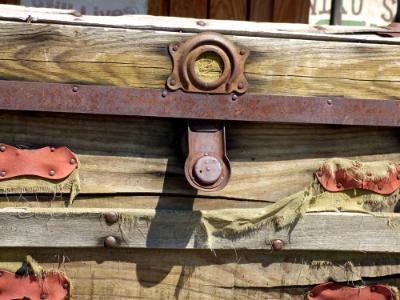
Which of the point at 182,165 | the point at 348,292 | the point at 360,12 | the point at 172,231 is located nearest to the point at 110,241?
the point at 172,231

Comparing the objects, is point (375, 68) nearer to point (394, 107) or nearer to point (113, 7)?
point (394, 107)

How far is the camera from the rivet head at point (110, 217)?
212 centimetres

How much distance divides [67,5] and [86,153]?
219cm

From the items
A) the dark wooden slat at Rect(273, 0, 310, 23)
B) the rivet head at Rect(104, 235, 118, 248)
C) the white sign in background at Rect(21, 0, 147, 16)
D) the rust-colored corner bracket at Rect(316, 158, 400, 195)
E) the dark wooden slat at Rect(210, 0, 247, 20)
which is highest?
the dark wooden slat at Rect(273, 0, 310, 23)

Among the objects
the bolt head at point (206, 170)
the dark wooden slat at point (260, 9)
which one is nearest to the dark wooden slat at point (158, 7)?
the dark wooden slat at point (260, 9)

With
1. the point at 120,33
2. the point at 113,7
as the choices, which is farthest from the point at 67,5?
the point at 120,33

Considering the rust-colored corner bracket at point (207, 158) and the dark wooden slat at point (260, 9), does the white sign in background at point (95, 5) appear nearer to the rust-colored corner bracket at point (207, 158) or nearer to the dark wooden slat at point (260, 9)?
the dark wooden slat at point (260, 9)

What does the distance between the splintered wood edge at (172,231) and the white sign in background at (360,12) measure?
3.27 metres

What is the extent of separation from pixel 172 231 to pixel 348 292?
0.63 m

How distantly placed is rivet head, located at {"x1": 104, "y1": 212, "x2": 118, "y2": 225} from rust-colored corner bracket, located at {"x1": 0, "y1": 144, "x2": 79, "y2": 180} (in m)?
0.17

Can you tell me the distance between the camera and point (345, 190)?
229cm

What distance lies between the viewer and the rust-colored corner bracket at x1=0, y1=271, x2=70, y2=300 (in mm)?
2119

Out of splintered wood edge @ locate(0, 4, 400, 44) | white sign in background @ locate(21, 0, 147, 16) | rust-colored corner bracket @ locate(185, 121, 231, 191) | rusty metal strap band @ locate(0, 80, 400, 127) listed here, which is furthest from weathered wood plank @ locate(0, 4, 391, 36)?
white sign in background @ locate(21, 0, 147, 16)

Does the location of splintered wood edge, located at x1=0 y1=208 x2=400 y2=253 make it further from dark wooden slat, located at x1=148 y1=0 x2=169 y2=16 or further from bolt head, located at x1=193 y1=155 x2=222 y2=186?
dark wooden slat, located at x1=148 y1=0 x2=169 y2=16
